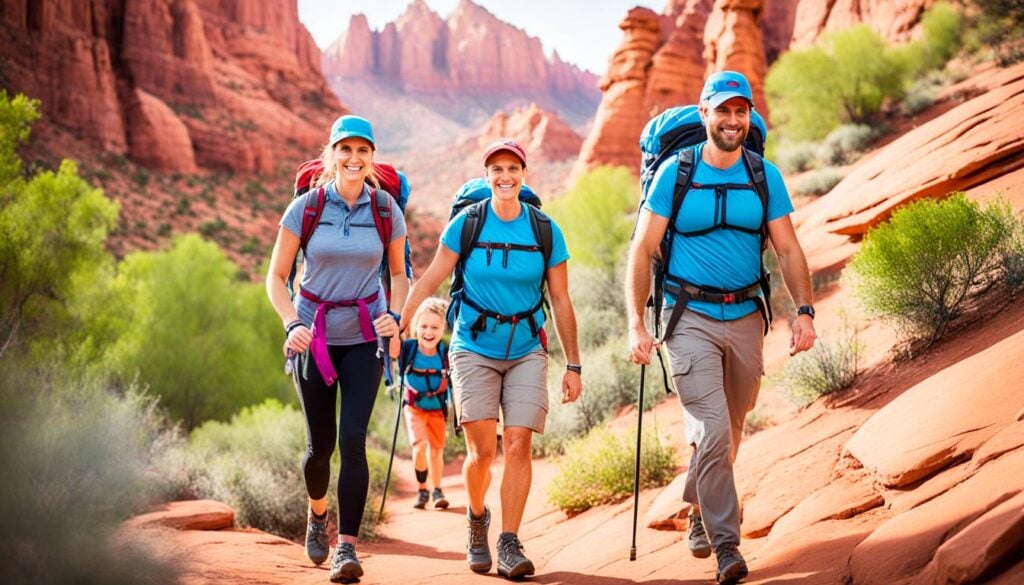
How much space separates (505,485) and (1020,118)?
908 centimetres

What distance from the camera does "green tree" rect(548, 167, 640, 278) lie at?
22750 mm

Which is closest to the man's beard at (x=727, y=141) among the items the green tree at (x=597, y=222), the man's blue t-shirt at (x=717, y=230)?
the man's blue t-shirt at (x=717, y=230)

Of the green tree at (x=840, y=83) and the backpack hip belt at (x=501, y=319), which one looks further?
the green tree at (x=840, y=83)

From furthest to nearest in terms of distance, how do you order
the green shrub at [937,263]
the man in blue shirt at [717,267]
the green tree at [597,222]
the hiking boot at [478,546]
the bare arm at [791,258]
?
the green tree at [597,222], the green shrub at [937,263], the hiking boot at [478,546], the bare arm at [791,258], the man in blue shirt at [717,267]

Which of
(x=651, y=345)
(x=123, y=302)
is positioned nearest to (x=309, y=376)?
(x=651, y=345)

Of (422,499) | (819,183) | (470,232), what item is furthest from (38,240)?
(819,183)

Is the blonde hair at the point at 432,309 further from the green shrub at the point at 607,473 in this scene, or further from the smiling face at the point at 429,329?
the green shrub at the point at 607,473

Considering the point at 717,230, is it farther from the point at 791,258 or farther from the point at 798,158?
the point at 798,158

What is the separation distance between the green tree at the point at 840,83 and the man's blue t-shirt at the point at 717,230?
24726 mm

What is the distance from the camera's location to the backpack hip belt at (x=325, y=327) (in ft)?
16.7

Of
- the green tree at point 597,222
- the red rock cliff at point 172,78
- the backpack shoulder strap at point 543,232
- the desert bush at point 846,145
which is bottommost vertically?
the backpack shoulder strap at point 543,232

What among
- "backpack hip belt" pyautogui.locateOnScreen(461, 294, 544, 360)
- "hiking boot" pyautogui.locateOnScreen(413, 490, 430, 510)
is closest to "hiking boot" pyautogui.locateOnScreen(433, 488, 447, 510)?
"hiking boot" pyautogui.locateOnScreen(413, 490, 430, 510)

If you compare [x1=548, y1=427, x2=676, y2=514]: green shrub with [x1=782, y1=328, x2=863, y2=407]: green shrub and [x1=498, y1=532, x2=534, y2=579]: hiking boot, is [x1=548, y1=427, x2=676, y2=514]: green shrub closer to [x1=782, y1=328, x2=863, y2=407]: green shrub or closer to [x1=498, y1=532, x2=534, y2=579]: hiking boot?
[x1=782, y1=328, x2=863, y2=407]: green shrub

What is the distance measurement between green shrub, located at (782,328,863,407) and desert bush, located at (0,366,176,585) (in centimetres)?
617
